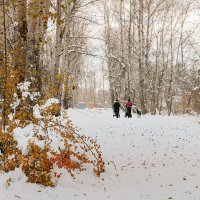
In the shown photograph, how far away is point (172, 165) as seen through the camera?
1131 centimetres

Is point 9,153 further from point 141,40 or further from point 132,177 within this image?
point 141,40

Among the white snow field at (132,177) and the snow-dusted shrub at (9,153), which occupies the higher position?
the snow-dusted shrub at (9,153)

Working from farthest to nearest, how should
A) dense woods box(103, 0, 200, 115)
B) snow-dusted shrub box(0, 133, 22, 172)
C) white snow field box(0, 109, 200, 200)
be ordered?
dense woods box(103, 0, 200, 115)
white snow field box(0, 109, 200, 200)
snow-dusted shrub box(0, 133, 22, 172)

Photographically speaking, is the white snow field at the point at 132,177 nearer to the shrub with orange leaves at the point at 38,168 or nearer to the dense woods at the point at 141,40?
the shrub with orange leaves at the point at 38,168

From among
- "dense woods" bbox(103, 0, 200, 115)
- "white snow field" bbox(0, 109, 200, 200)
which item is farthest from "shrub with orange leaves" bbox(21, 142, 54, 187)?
"dense woods" bbox(103, 0, 200, 115)

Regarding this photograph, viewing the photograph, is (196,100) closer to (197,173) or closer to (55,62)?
(55,62)

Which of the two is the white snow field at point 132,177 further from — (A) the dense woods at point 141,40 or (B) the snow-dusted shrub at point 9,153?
(A) the dense woods at point 141,40

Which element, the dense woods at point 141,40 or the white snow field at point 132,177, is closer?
the white snow field at point 132,177

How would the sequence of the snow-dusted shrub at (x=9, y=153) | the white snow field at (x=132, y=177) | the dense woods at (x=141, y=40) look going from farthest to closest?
the dense woods at (x=141, y=40), the white snow field at (x=132, y=177), the snow-dusted shrub at (x=9, y=153)

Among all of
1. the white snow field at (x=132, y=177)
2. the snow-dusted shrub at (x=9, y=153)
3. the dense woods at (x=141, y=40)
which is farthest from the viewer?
the dense woods at (x=141, y=40)

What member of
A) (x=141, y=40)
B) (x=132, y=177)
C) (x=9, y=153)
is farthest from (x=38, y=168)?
(x=141, y=40)

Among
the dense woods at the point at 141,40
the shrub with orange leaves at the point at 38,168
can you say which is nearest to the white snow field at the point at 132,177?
the shrub with orange leaves at the point at 38,168

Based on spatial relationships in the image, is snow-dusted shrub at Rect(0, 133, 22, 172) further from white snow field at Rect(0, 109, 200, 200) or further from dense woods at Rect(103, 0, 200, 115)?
dense woods at Rect(103, 0, 200, 115)

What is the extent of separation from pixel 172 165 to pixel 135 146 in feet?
7.54
